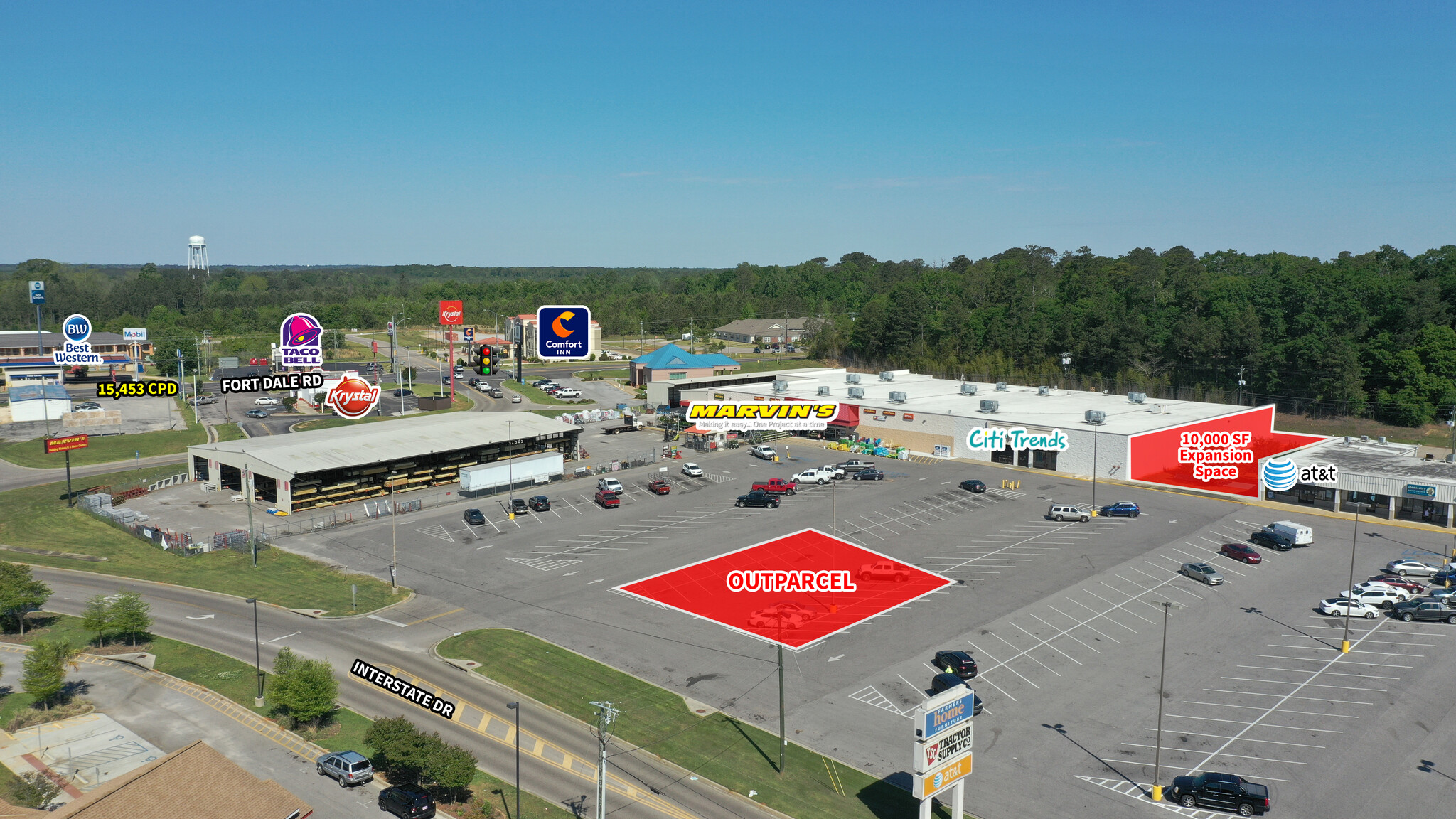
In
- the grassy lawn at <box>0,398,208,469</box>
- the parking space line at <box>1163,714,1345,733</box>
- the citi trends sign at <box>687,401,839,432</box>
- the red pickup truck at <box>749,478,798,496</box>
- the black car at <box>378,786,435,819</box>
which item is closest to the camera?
the black car at <box>378,786,435,819</box>

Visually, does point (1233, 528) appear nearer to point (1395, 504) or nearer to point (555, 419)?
point (1395, 504)

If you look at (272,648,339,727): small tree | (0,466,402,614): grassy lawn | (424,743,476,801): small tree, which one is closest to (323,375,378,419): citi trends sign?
(0,466,402,614): grassy lawn

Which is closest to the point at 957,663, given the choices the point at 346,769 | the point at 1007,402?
the point at 346,769

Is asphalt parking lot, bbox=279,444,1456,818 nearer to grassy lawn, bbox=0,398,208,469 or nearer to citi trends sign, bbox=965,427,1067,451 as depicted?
citi trends sign, bbox=965,427,1067,451

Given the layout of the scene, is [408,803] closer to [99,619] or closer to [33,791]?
[33,791]

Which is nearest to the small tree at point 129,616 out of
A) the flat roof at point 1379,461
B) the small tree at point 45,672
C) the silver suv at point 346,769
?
the small tree at point 45,672

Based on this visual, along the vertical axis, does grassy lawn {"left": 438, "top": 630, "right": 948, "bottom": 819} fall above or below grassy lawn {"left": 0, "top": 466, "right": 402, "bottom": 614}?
below

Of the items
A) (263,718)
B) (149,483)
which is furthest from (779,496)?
(149,483)

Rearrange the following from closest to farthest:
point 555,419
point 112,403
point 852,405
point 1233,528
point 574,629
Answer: point 574,629 → point 1233,528 → point 555,419 → point 852,405 → point 112,403
